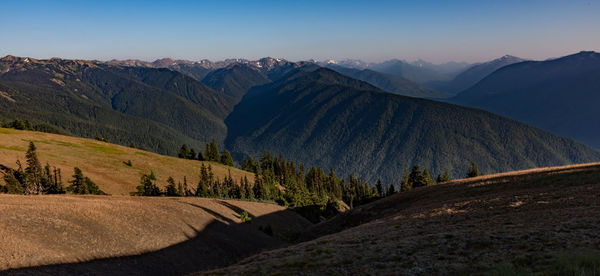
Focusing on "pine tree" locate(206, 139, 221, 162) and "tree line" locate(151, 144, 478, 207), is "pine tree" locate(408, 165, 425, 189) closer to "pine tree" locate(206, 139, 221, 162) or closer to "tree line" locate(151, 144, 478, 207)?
"tree line" locate(151, 144, 478, 207)

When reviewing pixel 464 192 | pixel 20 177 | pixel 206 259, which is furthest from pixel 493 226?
pixel 20 177

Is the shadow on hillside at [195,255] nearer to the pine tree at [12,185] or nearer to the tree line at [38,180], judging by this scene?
the tree line at [38,180]

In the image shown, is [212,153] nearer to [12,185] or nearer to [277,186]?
[277,186]

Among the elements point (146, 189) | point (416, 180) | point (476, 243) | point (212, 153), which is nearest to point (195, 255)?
point (476, 243)

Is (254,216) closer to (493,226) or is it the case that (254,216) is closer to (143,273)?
(143,273)

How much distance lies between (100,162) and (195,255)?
282 feet

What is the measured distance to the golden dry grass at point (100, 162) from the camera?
85625 mm

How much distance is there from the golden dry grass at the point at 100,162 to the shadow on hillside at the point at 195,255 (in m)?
50.3

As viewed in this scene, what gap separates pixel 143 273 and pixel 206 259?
8244 mm

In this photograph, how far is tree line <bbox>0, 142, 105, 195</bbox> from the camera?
68.6 meters

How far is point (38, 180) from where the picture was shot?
2820 inches

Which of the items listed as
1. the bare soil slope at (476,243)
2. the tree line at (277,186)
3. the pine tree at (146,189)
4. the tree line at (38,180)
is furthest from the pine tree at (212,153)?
the bare soil slope at (476,243)

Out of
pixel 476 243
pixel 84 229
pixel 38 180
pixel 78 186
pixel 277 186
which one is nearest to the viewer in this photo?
pixel 476 243

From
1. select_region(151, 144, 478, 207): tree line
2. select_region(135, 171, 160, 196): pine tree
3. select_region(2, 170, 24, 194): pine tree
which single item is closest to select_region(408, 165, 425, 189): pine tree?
select_region(151, 144, 478, 207): tree line
